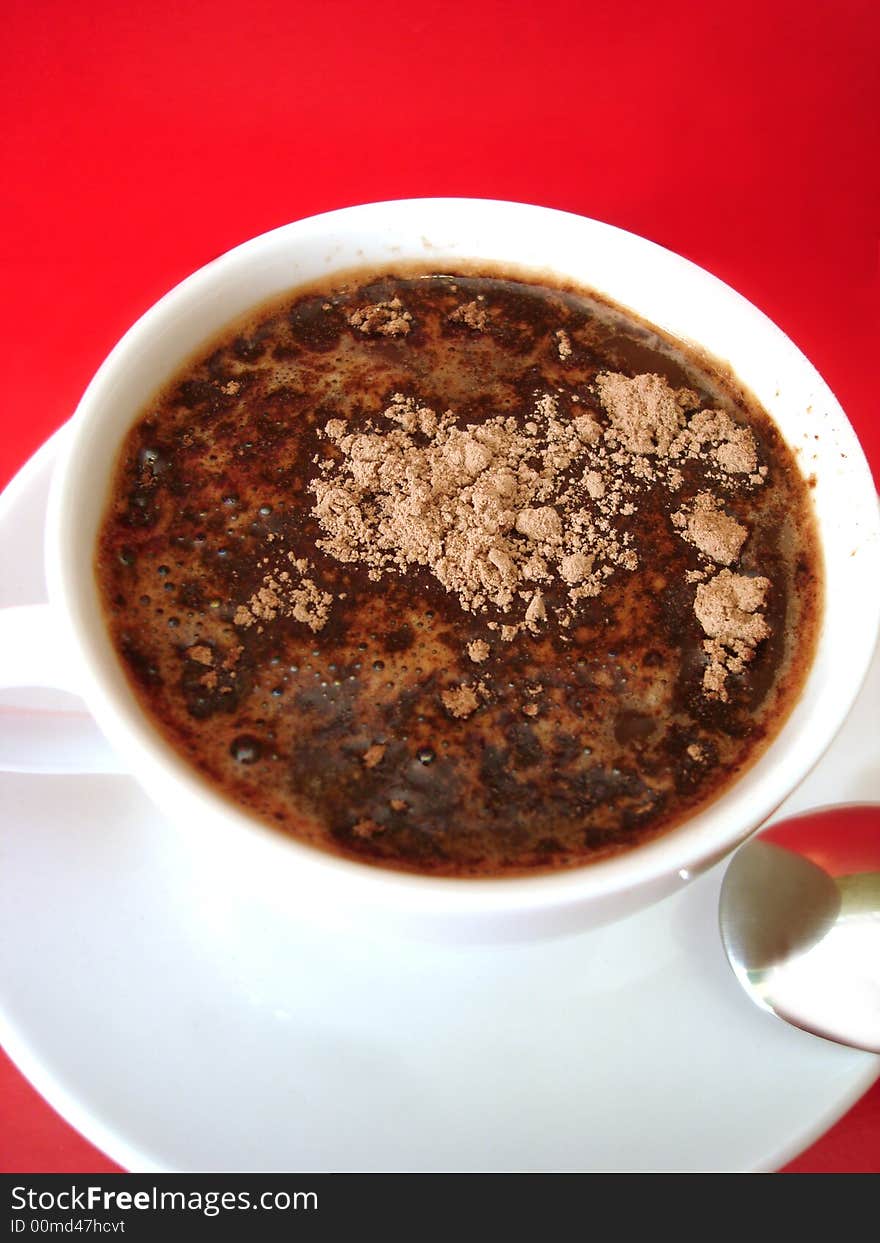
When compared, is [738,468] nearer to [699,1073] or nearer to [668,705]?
[668,705]

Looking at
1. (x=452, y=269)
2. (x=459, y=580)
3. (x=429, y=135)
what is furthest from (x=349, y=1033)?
(x=429, y=135)

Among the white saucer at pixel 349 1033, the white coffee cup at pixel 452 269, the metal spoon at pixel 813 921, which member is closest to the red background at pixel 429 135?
the white coffee cup at pixel 452 269

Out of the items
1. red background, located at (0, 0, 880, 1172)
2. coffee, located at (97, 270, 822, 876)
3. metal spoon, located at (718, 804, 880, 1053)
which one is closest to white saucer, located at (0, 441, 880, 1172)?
metal spoon, located at (718, 804, 880, 1053)

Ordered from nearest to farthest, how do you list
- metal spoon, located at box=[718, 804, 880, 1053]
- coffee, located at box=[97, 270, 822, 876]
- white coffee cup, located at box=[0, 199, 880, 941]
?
white coffee cup, located at box=[0, 199, 880, 941] → coffee, located at box=[97, 270, 822, 876] → metal spoon, located at box=[718, 804, 880, 1053]

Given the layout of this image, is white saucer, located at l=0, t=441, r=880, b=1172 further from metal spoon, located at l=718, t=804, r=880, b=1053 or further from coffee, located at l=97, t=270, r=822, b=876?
coffee, located at l=97, t=270, r=822, b=876

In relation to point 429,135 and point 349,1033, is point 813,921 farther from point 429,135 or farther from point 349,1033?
point 429,135
